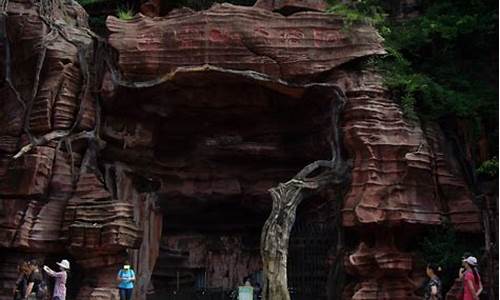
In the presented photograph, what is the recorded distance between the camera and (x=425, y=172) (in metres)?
13.4

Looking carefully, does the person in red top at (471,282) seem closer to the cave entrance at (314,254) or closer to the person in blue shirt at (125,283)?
the cave entrance at (314,254)

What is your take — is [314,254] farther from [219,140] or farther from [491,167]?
[491,167]

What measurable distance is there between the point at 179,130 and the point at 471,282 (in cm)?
862

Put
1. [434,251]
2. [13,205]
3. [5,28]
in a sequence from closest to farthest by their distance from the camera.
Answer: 1. [434,251]
2. [13,205]
3. [5,28]

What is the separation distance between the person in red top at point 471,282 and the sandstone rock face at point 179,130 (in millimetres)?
3526

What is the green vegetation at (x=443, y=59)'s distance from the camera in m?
13.6

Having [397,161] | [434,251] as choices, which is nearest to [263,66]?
[397,161]

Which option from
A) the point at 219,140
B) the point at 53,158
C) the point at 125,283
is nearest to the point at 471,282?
the point at 125,283

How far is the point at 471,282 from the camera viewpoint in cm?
913

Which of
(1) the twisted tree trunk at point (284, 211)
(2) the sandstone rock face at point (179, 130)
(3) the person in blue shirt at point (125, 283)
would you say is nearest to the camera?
(1) the twisted tree trunk at point (284, 211)

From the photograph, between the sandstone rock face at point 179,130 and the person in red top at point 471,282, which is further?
the sandstone rock face at point 179,130

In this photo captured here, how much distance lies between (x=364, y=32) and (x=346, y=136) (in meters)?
2.20

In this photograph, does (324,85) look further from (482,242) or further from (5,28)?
(5,28)

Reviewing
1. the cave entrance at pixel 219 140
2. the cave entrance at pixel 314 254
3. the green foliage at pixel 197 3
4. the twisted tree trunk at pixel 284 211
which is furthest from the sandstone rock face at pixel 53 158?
the cave entrance at pixel 314 254
